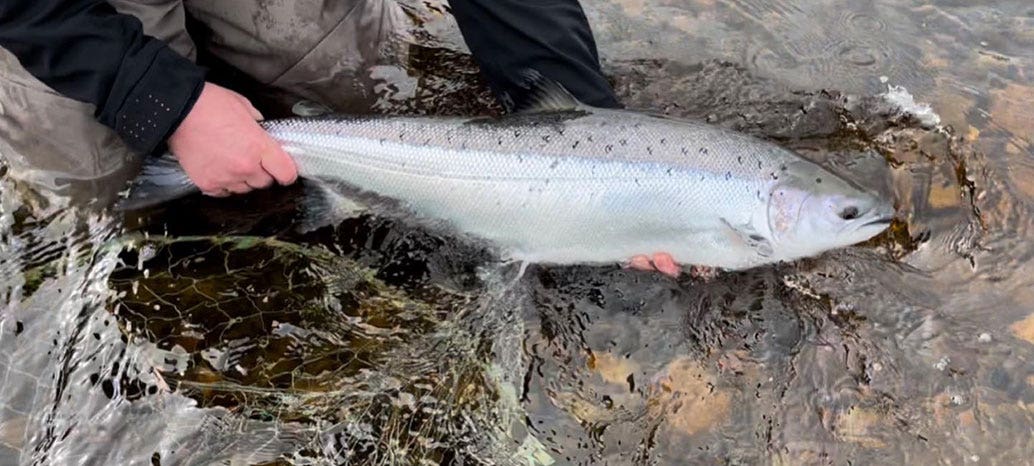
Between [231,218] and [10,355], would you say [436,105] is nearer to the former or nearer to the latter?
[231,218]

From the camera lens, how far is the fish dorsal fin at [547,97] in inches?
131

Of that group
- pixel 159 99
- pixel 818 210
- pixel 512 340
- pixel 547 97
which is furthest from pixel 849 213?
pixel 159 99

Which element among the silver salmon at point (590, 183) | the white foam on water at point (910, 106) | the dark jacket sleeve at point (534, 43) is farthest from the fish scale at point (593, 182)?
the white foam on water at point (910, 106)

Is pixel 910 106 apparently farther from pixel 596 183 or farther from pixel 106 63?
pixel 106 63

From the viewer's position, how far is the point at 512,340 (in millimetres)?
3131

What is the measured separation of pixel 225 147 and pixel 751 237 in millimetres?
1967

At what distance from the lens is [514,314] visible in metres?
3.23

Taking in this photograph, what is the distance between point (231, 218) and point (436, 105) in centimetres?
115

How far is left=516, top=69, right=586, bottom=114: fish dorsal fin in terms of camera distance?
3.32 meters

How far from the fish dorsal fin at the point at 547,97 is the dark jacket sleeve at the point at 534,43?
0.12 metres

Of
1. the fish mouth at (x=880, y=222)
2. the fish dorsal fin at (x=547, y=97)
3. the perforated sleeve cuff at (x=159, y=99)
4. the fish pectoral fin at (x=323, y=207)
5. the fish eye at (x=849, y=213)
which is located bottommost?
the fish pectoral fin at (x=323, y=207)

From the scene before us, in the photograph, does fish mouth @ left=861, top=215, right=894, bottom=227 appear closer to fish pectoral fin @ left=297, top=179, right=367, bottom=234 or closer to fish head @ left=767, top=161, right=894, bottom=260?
fish head @ left=767, top=161, right=894, bottom=260

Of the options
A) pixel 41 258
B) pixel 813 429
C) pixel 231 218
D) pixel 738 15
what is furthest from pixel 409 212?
pixel 738 15

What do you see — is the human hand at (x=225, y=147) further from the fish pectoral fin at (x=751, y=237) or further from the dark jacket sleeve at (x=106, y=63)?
the fish pectoral fin at (x=751, y=237)
